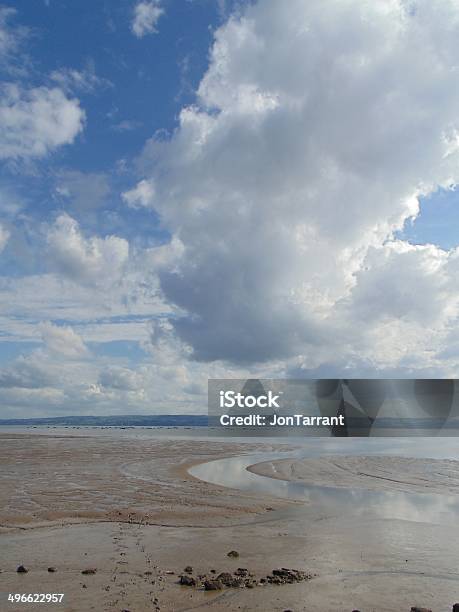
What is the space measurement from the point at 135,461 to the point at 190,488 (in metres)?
16.2

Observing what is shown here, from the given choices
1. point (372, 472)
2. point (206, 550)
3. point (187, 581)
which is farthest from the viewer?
point (372, 472)

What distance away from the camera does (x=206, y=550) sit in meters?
14.2

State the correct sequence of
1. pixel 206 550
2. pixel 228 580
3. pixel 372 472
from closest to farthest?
pixel 228 580, pixel 206 550, pixel 372 472

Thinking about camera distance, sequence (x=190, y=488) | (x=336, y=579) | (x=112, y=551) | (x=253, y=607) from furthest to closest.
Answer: (x=190, y=488), (x=112, y=551), (x=336, y=579), (x=253, y=607)

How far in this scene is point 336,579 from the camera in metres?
11.5

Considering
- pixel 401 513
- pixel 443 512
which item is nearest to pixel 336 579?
pixel 401 513

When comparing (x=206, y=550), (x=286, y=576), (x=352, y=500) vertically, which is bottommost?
(x=352, y=500)

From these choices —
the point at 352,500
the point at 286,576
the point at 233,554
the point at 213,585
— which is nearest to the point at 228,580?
the point at 213,585

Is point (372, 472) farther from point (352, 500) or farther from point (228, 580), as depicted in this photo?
point (228, 580)

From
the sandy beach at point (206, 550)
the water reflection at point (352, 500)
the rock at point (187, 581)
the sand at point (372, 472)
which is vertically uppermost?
the rock at point (187, 581)

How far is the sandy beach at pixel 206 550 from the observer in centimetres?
1023

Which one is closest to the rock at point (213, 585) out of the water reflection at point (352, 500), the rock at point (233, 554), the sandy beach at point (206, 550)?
the sandy beach at point (206, 550)

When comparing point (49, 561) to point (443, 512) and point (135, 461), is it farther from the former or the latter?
point (135, 461)

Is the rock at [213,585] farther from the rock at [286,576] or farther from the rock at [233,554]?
the rock at [233,554]
